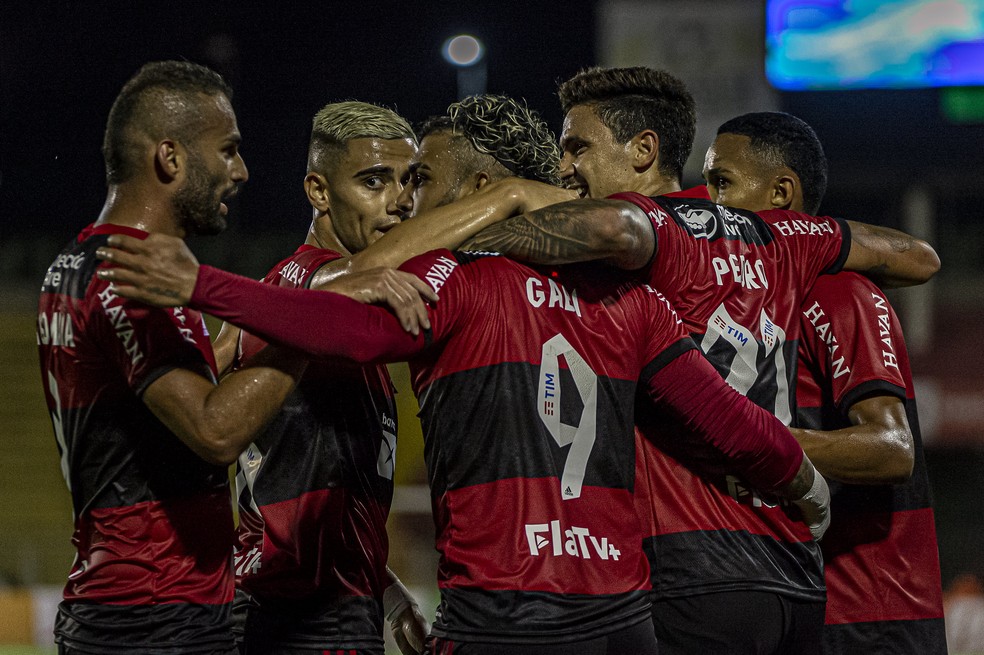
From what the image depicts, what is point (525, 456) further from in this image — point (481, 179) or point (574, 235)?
point (481, 179)

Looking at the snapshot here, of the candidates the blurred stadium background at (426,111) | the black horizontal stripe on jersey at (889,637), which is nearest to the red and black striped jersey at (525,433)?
the black horizontal stripe on jersey at (889,637)

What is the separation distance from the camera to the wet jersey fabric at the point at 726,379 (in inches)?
117

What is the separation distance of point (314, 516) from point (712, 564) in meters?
1.15

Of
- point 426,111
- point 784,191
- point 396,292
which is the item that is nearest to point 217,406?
point 396,292

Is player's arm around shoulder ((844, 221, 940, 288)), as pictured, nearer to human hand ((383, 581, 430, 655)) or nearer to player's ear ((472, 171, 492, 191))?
player's ear ((472, 171, 492, 191))

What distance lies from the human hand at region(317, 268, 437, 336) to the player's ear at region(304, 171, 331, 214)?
138 cm

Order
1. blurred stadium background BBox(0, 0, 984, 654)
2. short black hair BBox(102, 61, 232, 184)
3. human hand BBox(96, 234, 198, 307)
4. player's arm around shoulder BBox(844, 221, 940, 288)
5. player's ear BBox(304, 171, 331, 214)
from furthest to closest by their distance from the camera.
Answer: blurred stadium background BBox(0, 0, 984, 654) → player's ear BBox(304, 171, 331, 214) → player's arm around shoulder BBox(844, 221, 940, 288) → short black hair BBox(102, 61, 232, 184) → human hand BBox(96, 234, 198, 307)

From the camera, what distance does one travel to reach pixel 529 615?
2508 millimetres

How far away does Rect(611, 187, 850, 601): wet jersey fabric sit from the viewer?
2971 mm

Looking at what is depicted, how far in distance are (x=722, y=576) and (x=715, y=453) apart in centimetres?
34

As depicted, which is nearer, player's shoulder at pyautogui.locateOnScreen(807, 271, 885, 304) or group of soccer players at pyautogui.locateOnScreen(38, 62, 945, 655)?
group of soccer players at pyautogui.locateOnScreen(38, 62, 945, 655)

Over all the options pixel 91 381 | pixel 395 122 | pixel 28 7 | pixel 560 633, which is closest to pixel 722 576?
pixel 560 633

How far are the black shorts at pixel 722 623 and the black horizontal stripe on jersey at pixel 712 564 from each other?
0.9 inches

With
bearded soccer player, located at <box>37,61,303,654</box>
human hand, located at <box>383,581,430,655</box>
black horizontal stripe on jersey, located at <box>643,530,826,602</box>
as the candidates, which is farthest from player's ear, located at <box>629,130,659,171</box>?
human hand, located at <box>383,581,430,655</box>
